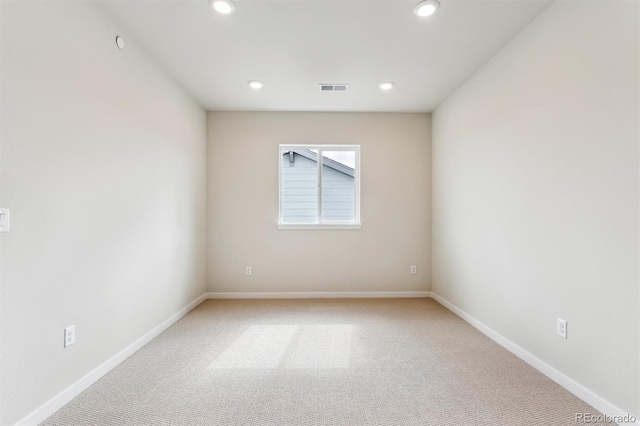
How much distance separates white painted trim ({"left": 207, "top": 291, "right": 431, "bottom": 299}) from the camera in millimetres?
4066

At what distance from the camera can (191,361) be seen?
7.50 feet

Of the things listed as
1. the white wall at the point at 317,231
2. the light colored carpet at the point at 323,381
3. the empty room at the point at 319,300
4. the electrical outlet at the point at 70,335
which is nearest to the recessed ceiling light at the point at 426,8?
the empty room at the point at 319,300

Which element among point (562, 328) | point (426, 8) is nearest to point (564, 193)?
point (562, 328)

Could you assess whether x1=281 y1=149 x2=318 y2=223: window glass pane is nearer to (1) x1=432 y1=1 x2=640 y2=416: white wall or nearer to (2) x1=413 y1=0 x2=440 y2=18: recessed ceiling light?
(1) x1=432 y1=1 x2=640 y2=416: white wall

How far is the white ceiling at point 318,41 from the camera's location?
6.79 ft

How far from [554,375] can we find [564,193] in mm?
1198

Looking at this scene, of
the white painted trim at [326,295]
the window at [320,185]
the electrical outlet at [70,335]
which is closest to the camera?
the electrical outlet at [70,335]

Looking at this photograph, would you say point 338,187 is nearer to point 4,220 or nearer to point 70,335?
point 70,335

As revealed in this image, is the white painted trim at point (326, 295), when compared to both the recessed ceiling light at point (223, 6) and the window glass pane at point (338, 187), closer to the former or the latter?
the window glass pane at point (338, 187)

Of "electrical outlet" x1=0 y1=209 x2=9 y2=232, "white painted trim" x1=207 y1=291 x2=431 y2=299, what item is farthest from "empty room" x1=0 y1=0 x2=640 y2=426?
"white painted trim" x1=207 y1=291 x2=431 y2=299

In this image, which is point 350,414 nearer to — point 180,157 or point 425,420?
point 425,420

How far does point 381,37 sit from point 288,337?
2664 mm

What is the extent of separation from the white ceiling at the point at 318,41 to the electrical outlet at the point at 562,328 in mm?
2098

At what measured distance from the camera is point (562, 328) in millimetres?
1942
